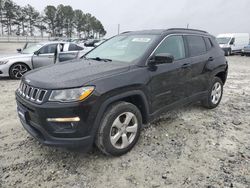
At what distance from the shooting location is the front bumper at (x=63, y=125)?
2.41 metres

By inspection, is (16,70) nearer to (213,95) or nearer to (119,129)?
(119,129)

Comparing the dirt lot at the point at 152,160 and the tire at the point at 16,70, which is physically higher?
the tire at the point at 16,70

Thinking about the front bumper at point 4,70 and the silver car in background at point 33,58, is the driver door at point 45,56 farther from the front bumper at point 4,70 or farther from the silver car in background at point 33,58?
the front bumper at point 4,70

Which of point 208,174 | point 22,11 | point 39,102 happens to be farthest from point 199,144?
point 22,11

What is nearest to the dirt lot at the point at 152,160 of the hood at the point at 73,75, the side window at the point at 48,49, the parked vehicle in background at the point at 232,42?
the hood at the point at 73,75

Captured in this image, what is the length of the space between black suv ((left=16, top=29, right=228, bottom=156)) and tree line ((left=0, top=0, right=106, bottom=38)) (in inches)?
2585

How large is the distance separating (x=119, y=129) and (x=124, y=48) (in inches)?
56.0

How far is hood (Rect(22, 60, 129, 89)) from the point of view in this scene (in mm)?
2506

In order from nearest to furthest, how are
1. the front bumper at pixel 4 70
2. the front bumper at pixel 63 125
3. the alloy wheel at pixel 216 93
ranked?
the front bumper at pixel 63 125
the alloy wheel at pixel 216 93
the front bumper at pixel 4 70

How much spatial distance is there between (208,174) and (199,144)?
0.74 m

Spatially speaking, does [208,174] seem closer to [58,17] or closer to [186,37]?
[186,37]

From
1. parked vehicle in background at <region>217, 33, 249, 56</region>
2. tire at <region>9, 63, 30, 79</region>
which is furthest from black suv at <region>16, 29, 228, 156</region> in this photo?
parked vehicle in background at <region>217, 33, 249, 56</region>

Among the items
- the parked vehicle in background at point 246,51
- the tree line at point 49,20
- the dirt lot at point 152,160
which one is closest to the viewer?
the dirt lot at point 152,160

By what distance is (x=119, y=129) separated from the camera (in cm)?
289
